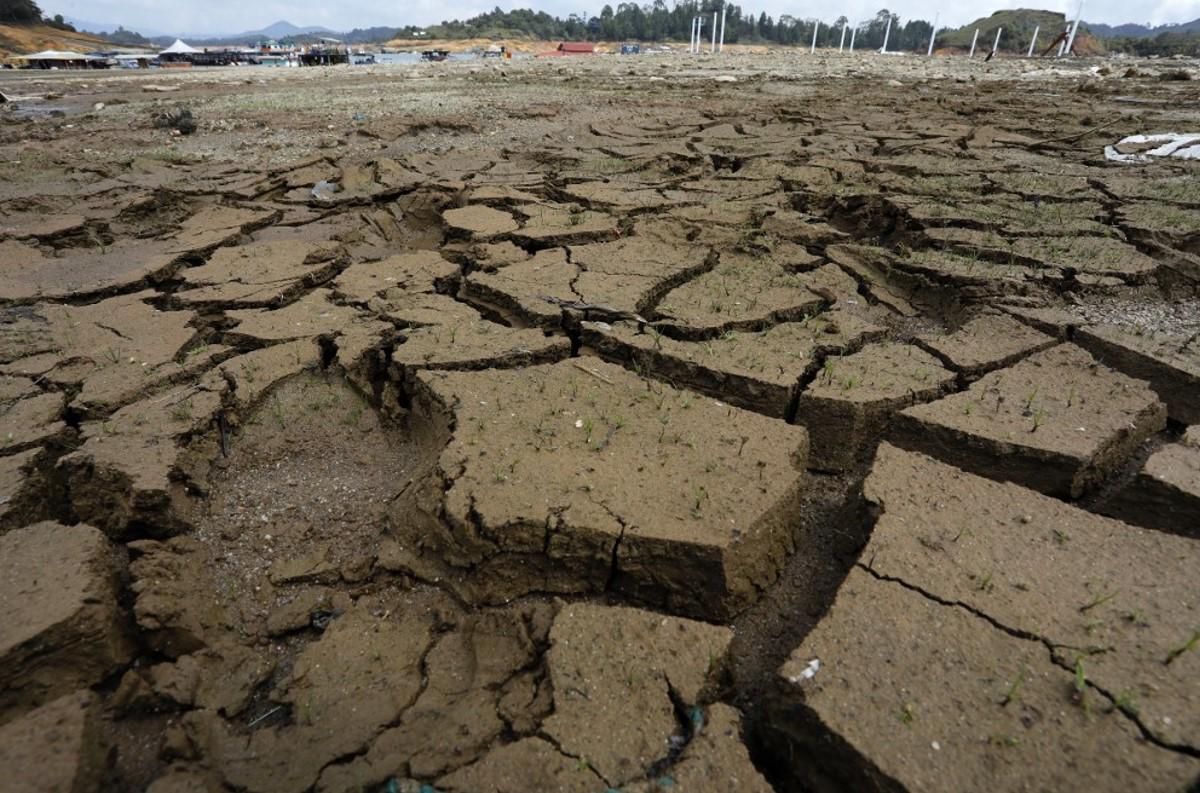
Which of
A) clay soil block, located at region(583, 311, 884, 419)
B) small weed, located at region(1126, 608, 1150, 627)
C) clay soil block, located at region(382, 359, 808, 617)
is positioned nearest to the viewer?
small weed, located at region(1126, 608, 1150, 627)

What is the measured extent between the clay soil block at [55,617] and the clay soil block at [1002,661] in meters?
1.57

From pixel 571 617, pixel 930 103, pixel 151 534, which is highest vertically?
pixel 930 103

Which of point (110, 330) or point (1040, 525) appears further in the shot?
point (110, 330)

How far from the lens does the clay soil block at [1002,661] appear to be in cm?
109

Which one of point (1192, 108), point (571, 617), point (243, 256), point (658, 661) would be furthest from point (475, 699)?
point (1192, 108)

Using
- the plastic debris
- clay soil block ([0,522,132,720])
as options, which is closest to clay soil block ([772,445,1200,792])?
clay soil block ([0,522,132,720])

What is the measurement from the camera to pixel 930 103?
9297 millimetres

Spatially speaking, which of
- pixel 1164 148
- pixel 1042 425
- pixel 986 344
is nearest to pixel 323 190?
pixel 986 344

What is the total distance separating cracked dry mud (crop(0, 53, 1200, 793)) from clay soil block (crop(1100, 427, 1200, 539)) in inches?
0.4

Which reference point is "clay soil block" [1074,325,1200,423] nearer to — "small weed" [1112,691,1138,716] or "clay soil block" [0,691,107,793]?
"small weed" [1112,691,1138,716]

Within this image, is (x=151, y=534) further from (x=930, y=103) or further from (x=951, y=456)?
(x=930, y=103)

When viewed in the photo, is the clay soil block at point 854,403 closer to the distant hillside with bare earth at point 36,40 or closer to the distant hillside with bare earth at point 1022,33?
the distant hillside with bare earth at point 36,40

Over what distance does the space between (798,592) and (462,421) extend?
1170 mm

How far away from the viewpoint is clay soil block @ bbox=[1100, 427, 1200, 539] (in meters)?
1.68
